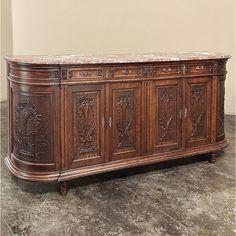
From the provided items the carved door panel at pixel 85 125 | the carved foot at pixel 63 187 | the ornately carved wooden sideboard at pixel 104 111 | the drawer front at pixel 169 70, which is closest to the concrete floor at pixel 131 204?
the carved foot at pixel 63 187

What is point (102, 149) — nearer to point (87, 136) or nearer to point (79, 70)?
point (87, 136)

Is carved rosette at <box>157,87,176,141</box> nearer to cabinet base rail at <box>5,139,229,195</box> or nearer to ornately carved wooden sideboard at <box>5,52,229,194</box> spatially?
ornately carved wooden sideboard at <box>5,52,229,194</box>

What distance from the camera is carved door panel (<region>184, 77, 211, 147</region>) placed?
3.00 m

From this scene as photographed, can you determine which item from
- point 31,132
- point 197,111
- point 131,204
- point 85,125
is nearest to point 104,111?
point 85,125

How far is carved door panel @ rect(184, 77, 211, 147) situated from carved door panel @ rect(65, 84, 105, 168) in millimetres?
801

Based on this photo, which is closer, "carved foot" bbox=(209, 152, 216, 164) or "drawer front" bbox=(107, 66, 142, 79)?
"drawer front" bbox=(107, 66, 142, 79)

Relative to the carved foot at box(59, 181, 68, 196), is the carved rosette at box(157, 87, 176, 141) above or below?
above

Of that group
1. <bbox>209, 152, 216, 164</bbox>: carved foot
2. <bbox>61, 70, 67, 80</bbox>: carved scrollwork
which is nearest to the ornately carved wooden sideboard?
<bbox>61, 70, 67, 80</bbox>: carved scrollwork

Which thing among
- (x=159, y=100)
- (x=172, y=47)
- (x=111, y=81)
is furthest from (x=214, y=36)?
(x=111, y=81)

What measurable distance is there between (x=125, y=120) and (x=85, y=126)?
336 mm

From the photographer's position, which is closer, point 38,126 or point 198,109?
point 38,126

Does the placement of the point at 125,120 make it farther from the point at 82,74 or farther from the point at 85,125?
Result: the point at 82,74

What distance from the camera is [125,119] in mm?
2740

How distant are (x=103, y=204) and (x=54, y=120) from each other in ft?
2.18
